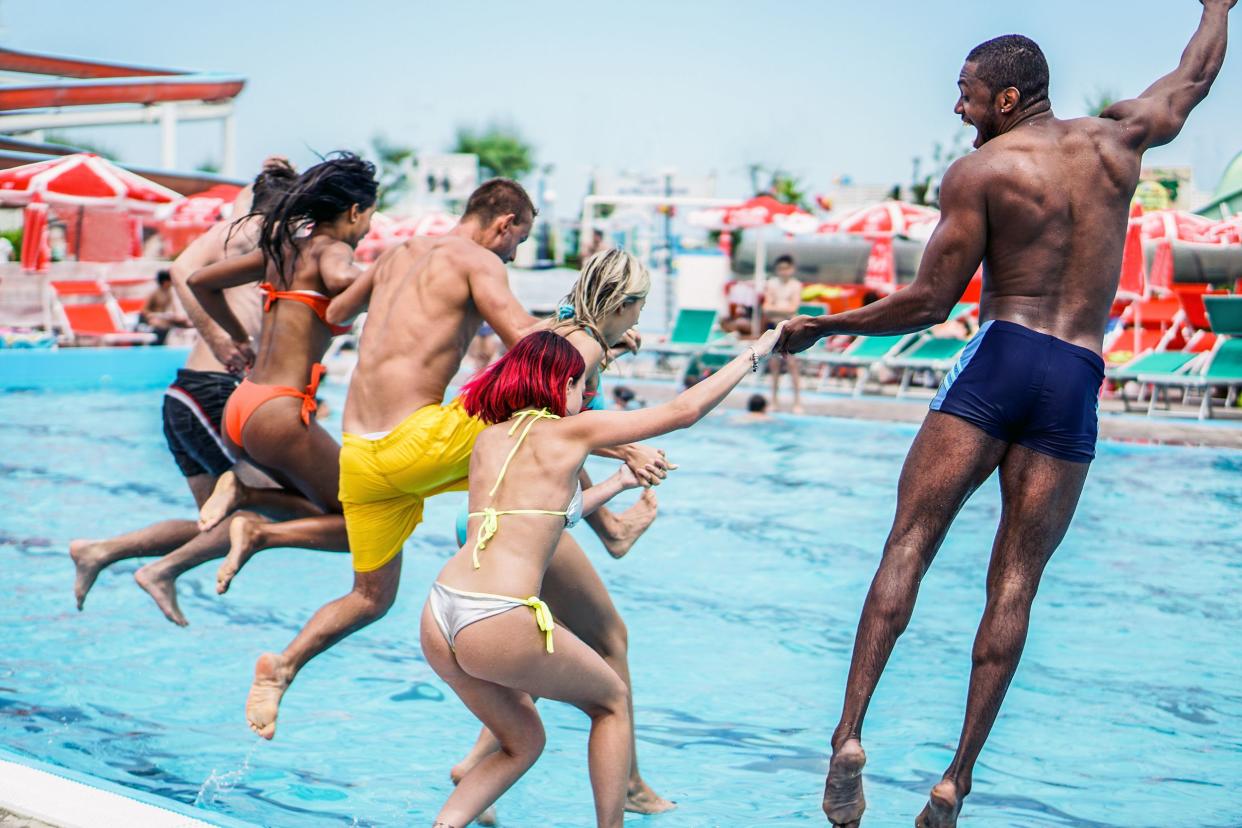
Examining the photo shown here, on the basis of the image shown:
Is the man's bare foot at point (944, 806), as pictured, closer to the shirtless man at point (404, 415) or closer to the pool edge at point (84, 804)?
the shirtless man at point (404, 415)

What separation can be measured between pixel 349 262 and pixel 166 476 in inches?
289

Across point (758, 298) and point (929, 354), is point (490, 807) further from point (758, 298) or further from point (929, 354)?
point (758, 298)

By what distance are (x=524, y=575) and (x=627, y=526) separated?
1.03 metres

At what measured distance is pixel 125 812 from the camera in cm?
310

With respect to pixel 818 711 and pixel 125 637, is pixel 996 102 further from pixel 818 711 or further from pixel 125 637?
pixel 125 637

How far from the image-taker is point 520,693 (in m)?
3.62

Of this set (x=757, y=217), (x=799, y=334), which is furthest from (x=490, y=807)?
(x=757, y=217)

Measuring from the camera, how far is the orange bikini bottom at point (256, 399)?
5.09m

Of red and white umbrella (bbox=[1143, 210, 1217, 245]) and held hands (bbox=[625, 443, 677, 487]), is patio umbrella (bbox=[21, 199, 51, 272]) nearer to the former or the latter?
red and white umbrella (bbox=[1143, 210, 1217, 245])

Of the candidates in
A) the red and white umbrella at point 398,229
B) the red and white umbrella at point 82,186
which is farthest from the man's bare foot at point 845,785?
the red and white umbrella at point 398,229

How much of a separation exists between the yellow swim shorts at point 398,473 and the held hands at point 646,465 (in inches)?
23.4

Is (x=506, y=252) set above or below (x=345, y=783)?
above

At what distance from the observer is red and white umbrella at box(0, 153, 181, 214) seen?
18422 millimetres

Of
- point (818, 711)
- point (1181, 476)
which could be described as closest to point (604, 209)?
point (1181, 476)
